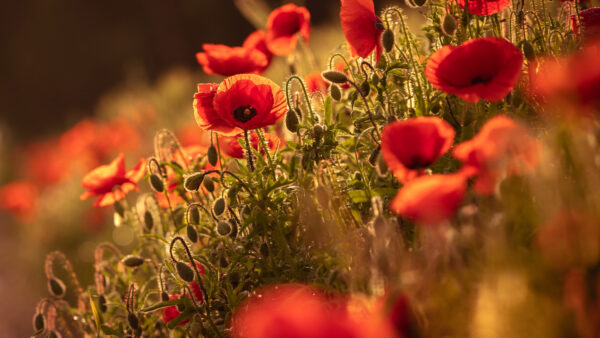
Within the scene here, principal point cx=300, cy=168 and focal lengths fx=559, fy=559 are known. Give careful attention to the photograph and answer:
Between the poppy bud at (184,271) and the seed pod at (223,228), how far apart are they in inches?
3.3

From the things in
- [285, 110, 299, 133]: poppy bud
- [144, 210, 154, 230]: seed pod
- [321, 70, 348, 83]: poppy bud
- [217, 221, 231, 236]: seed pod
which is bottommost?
[144, 210, 154, 230]: seed pod

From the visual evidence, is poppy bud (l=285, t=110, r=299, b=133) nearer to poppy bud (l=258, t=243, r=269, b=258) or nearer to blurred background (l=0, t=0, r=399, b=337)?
poppy bud (l=258, t=243, r=269, b=258)

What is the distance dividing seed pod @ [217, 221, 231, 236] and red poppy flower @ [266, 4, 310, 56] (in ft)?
2.00

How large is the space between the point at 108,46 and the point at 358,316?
1131cm

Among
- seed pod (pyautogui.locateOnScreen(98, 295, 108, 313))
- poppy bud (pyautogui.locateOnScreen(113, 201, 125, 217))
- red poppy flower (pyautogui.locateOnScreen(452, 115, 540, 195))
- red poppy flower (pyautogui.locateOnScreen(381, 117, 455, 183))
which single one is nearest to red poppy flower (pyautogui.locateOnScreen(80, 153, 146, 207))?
poppy bud (pyautogui.locateOnScreen(113, 201, 125, 217))

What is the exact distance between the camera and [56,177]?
5.52 meters

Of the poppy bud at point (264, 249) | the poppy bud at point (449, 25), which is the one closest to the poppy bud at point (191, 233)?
the poppy bud at point (264, 249)

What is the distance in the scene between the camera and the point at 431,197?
684 mm

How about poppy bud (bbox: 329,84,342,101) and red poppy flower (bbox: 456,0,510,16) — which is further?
poppy bud (bbox: 329,84,342,101)

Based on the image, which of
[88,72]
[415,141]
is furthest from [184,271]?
[88,72]

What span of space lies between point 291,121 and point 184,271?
0.35m

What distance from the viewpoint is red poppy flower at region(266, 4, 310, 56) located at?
1471mm

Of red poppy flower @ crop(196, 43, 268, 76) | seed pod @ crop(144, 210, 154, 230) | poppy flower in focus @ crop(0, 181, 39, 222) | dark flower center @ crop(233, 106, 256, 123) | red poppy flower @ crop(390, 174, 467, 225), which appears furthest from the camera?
poppy flower in focus @ crop(0, 181, 39, 222)

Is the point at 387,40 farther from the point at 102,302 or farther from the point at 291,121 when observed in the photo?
the point at 102,302
